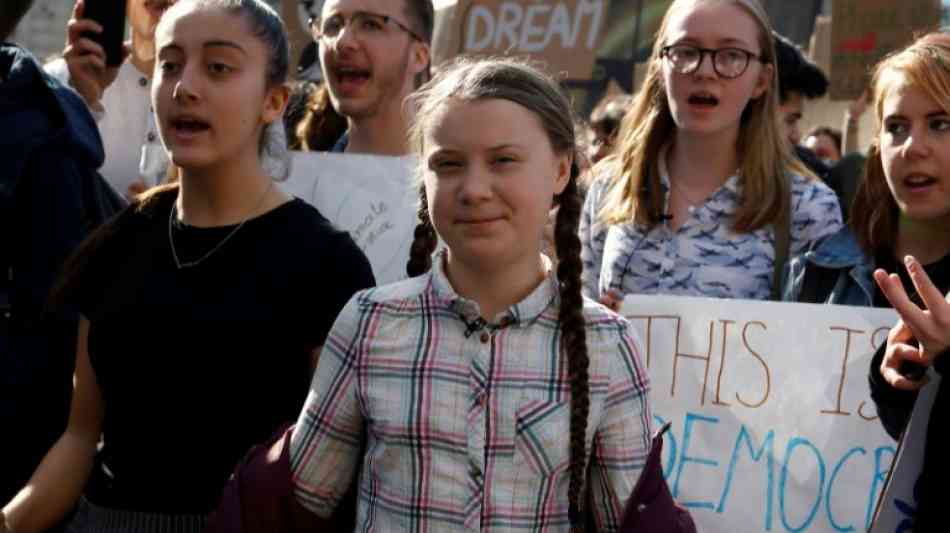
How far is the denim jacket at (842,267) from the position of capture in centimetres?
346

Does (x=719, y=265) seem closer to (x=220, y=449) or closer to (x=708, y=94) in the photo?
(x=708, y=94)

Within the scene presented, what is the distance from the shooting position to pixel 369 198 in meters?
3.88

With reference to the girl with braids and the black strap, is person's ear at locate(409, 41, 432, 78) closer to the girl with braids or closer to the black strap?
the black strap

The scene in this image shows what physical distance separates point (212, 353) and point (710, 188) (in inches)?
59.4

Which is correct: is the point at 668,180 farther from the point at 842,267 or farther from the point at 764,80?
the point at 842,267

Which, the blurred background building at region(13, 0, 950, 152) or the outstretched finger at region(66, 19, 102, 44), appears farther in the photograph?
the blurred background building at region(13, 0, 950, 152)

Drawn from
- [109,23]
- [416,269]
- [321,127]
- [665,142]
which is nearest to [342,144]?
[321,127]

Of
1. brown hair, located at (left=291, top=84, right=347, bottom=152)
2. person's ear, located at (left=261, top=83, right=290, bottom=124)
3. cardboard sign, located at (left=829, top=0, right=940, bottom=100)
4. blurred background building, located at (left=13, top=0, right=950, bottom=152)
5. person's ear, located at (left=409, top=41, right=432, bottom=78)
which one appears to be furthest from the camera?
blurred background building, located at (left=13, top=0, right=950, bottom=152)

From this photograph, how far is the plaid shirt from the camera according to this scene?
2.44 m

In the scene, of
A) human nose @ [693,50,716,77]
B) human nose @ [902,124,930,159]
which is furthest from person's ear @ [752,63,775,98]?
human nose @ [902,124,930,159]

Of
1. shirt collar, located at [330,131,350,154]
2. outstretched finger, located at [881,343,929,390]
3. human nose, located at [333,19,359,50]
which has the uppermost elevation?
human nose, located at [333,19,359,50]

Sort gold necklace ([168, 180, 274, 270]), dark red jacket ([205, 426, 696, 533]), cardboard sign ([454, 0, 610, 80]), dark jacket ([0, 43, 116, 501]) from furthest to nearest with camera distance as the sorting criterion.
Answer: cardboard sign ([454, 0, 610, 80]), dark jacket ([0, 43, 116, 501]), gold necklace ([168, 180, 274, 270]), dark red jacket ([205, 426, 696, 533])

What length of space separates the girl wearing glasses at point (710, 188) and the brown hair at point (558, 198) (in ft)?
3.07

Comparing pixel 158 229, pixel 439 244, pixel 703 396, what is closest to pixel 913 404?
pixel 703 396
